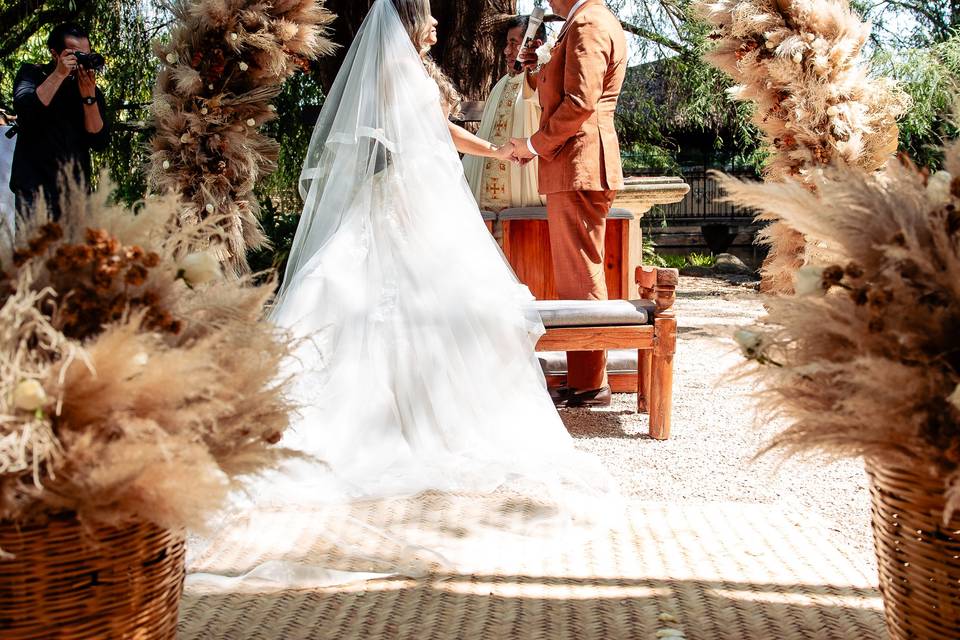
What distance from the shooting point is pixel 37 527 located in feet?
4.87

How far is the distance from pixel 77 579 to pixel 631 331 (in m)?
3.44

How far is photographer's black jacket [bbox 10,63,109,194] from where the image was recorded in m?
5.30

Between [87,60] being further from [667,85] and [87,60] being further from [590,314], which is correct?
[667,85]

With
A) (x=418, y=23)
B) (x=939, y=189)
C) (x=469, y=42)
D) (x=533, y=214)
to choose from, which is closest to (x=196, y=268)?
(x=939, y=189)

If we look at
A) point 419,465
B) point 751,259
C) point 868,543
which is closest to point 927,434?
point 868,543

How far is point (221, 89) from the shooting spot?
475 centimetres

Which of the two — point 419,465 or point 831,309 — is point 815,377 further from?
point 419,465

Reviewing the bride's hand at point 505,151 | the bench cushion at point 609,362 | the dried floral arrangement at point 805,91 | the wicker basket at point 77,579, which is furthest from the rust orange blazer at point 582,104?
the wicker basket at point 77,579

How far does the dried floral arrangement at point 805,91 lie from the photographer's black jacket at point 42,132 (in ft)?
12.0

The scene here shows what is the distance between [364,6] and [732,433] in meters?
3.86

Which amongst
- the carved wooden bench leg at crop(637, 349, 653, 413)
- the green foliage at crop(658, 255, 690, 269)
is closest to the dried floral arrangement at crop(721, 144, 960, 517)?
the carved wooden bench leg at crop(637, 349, 653, 413)

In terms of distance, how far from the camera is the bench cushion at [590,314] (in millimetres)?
4617

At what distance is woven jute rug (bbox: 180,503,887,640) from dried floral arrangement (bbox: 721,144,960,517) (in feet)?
2.98

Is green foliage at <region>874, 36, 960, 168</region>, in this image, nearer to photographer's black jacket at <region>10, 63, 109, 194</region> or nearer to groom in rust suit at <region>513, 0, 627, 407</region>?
groom in rust suit at <region>513, 0, 627, 407</region>
